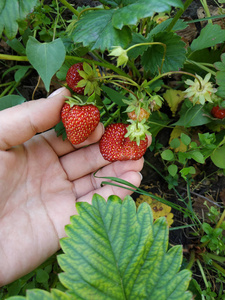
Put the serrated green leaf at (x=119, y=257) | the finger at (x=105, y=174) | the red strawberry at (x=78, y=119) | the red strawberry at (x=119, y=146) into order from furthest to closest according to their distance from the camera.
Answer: the finger at (x=105, y=174), the red strawberry at (x=119, y=146), the red strawberry at (x=78, y=119), the serrated green leaf at (x=119, y=257)

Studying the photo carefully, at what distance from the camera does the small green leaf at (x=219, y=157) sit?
3.63ft

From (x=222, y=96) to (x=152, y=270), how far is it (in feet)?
2.15

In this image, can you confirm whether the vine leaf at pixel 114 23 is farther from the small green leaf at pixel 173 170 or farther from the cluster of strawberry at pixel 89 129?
the small green leaf at pixel 173 170

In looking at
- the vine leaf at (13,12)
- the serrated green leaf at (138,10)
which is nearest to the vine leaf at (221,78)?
the serrated green leaf at (138,10)

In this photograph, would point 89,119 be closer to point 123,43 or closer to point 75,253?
point 123,43

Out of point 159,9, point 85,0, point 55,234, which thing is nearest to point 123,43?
point 159,9

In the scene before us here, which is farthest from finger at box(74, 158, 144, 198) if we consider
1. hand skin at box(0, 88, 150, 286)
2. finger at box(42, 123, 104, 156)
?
finger at box(42, 123, 104, 156)

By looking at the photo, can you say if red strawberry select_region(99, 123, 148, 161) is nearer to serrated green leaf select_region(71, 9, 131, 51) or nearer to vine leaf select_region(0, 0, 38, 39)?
serrated green leaf select_region(71, 9, 131, 51)

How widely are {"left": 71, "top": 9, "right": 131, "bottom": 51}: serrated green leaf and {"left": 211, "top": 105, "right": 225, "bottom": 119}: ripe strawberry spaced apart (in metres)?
0.52

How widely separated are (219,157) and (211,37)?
18.9 inches

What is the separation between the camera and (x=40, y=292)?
0.49m

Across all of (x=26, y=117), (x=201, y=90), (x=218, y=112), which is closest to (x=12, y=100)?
(x=26, y=117)

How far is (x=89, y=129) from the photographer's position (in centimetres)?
92

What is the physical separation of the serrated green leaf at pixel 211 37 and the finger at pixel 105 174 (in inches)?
20.5
